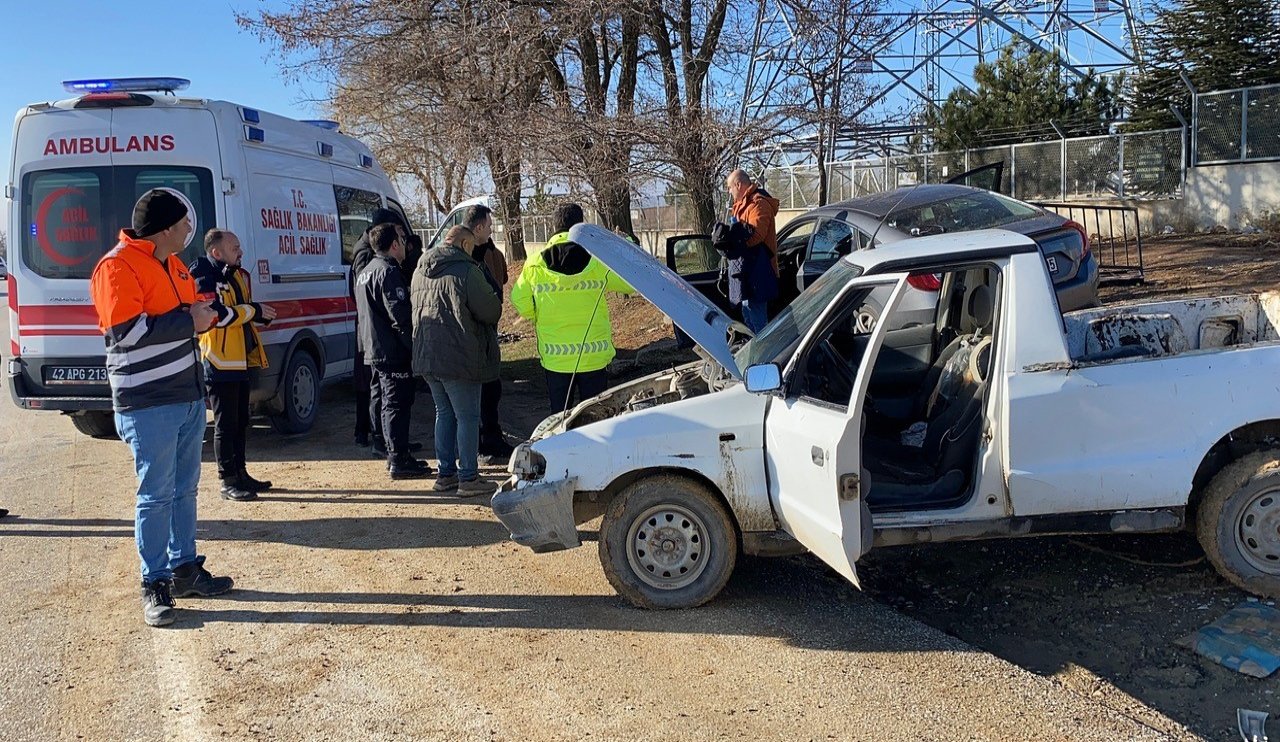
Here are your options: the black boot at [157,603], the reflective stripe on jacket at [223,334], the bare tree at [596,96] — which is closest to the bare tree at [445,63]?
the bare tree at [596,96]

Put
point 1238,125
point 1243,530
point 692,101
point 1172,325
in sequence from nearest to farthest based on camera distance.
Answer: point 1243,530 → point 1172,325 → point 692,101 → point 1238,125

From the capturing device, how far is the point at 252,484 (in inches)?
272

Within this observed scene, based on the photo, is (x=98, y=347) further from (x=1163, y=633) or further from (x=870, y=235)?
(x=1163, y=633)

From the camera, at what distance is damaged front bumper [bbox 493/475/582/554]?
4.55m

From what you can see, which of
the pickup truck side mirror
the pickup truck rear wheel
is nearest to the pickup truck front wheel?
the pickup truck side mirror

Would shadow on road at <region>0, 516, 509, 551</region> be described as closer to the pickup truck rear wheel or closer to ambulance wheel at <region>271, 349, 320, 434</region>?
the pickup truck rear wheel

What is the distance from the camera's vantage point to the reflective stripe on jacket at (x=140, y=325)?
4484 millimetres

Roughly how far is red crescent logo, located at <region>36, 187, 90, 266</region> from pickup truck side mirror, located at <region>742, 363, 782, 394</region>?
6.15m

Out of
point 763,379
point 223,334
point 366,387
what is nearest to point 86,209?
point 223,334

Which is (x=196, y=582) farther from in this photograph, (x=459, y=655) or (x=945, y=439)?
(x=945, y=439)

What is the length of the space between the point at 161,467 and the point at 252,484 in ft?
7.73

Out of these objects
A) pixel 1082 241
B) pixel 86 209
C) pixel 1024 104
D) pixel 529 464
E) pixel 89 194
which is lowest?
pixel 529 464

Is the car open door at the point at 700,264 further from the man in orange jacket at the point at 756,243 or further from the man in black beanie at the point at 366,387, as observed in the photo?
the man in black beanie at the point at 366,387

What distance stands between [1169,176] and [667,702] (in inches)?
676
